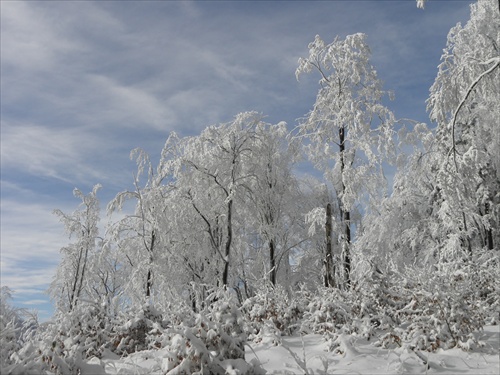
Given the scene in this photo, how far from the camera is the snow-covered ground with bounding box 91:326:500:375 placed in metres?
5.09

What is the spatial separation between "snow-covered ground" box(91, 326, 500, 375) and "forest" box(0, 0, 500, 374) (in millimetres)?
90

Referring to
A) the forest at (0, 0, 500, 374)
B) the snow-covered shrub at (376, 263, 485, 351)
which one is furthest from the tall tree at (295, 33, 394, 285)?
the snow-covered shrub at (376, 263, 485, 351)

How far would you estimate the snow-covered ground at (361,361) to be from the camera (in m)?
5.09

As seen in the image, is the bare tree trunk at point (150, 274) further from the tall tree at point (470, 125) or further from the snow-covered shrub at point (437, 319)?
the snow-covered shrub at point (437, 319)

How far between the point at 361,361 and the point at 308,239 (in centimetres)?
1387

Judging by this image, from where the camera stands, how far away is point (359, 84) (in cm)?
1438

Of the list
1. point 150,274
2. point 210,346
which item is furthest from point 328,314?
point 150,274

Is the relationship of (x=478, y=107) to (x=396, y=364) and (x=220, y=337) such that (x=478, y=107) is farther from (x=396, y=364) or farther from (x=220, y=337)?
(x=220, y=337)

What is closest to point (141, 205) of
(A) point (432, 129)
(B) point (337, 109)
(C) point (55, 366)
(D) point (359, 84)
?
(B) point (337, 109)

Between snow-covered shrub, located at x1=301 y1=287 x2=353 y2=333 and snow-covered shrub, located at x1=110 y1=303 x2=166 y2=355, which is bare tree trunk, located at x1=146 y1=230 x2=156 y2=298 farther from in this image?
snow-covered shrub, located at x1=301 y1=287 x2=353 y2=333

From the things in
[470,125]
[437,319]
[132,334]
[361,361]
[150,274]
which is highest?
[470,125]

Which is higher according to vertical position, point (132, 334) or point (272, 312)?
point (272, 312)

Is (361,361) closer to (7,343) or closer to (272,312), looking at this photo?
(272,312)

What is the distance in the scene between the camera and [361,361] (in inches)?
218
